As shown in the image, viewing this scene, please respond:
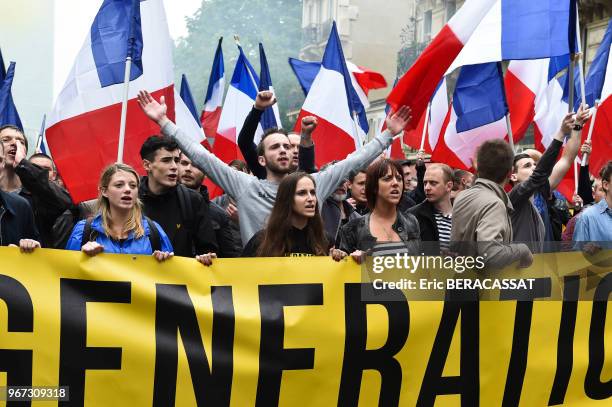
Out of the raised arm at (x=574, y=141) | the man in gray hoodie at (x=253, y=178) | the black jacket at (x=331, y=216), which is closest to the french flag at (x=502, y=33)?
Result: the black jacket at (x=331, y=216)

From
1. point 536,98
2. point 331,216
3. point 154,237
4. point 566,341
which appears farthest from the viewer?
point 536,98

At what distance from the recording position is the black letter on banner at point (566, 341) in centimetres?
603

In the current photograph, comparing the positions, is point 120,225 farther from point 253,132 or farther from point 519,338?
point 519,338

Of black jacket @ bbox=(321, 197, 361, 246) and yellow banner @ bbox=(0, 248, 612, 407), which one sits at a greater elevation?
black jacket @ bbox=(321, 197, 361, 246)

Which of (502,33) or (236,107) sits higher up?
(502,33)

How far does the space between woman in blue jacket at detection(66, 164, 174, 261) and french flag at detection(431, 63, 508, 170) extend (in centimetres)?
383

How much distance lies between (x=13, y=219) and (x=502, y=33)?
13.4 feet

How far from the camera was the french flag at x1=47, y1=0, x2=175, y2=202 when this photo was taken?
8141 millimetres

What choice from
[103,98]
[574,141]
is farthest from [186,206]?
[574,141]

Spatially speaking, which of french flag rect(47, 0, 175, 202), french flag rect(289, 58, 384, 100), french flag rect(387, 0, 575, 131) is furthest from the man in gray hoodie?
french flag rect(289, 58, 384, 100)

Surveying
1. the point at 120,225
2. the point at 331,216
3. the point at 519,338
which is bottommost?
the point at 519,338

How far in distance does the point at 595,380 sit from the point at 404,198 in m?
3.53

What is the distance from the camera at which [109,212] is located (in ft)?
20.5

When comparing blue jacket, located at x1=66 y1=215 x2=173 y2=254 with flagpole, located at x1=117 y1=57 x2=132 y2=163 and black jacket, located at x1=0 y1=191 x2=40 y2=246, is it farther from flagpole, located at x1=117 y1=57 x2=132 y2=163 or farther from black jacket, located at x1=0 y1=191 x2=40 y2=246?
flagpole, located at x1=117 y1=57 x2=132 y2=163
